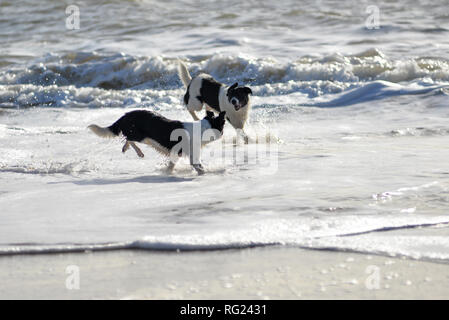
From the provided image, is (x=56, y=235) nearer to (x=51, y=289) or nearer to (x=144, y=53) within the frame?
(x=51, y=289)

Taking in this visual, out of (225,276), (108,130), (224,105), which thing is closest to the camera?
(225,276)

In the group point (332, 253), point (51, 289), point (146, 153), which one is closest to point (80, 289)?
point (51, 289)

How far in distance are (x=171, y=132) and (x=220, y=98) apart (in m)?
1.89

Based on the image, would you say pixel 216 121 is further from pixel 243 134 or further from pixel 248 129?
pixel 248 129

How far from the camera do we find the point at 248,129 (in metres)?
9.07

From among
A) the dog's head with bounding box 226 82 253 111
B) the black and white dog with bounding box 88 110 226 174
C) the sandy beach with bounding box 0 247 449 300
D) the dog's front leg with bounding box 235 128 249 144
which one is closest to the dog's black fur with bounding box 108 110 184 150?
the black and white dog with bounding box 88 110 226 174

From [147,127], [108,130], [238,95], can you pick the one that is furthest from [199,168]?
[238,95]

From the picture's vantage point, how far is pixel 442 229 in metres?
4.53

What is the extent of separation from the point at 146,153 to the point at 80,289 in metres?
4.05

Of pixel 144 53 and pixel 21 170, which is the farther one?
pixel 144 53

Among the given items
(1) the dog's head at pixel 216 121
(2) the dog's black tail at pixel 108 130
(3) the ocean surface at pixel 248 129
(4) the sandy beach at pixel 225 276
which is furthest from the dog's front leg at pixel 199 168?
(4) the sandy beach at pixel 225 276

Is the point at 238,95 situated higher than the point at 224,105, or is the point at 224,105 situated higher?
the point at 238,95

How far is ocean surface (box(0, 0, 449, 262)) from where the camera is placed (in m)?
4.65
